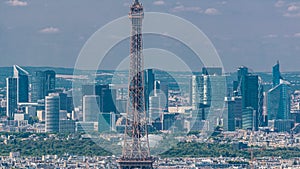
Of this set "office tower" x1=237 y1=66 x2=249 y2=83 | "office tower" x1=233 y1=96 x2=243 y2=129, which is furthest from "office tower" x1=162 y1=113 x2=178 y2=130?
"office tower" x1=237 y1=66 x2=249 y2=83

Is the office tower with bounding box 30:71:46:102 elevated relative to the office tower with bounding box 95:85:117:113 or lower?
elevated

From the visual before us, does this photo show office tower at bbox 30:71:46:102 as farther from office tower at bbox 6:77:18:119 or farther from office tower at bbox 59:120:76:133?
office tower at bbox 59:120:76:133

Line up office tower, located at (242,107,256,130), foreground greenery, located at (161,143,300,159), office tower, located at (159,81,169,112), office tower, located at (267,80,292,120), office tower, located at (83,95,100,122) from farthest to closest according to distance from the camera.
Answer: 1. office tower, located at (267,80,292,120)
2. office tower, located at (242,107,256,130)
3. office tower, located at (83,95,100,122)
4. office tower, located at (159,81,169,112)
5. foreground greenery, located at (161,143,300,159)

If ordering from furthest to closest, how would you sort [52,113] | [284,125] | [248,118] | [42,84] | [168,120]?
[42,84]
[248,118]
[284,125]
[52,113]
[168,120]

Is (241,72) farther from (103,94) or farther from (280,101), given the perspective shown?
(103,94)

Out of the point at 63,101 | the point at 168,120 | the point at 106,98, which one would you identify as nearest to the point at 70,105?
the point at 63,101

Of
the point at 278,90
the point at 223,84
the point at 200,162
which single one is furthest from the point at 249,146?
the point at 278,90
